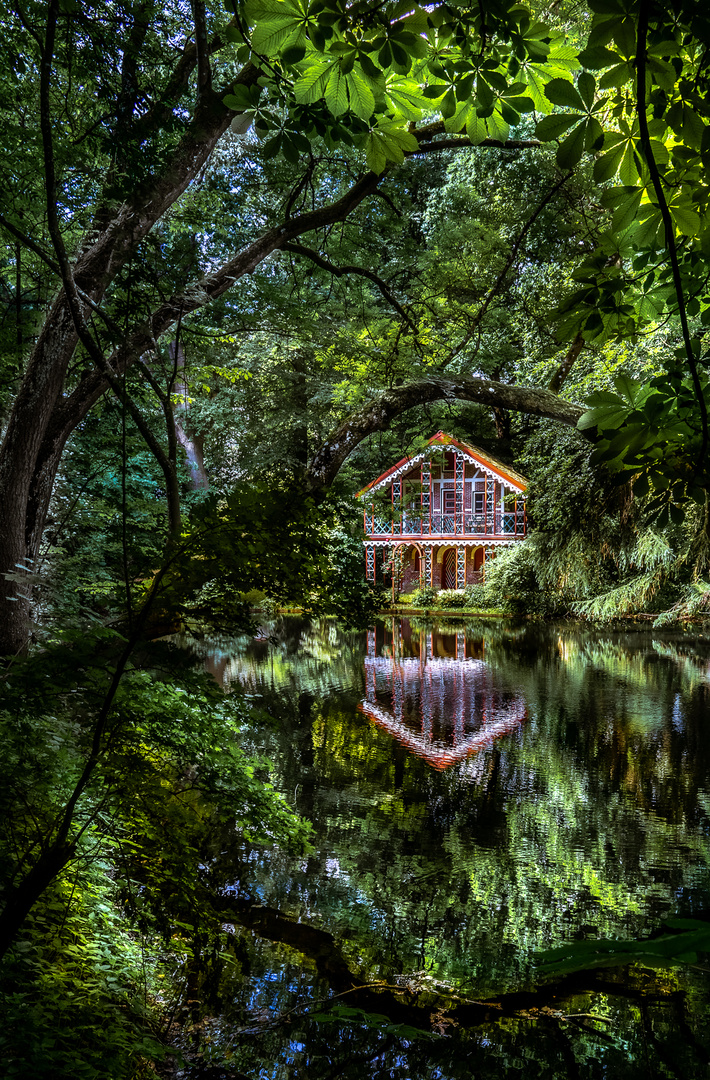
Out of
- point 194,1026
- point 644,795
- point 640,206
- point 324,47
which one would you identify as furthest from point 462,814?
point 324,47

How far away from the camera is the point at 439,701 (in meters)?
9.02

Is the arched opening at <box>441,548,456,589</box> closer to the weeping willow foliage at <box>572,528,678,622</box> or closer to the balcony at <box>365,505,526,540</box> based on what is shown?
the balcony at <box>365,505,526,540</box>

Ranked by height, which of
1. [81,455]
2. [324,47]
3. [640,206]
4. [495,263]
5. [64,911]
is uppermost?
[495,263]

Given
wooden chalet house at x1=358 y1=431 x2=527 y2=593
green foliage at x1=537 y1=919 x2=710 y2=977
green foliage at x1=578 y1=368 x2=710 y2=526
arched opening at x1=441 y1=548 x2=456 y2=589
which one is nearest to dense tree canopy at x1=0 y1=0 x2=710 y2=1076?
green foliage at x1=578 y1=368 x2=710 y2=526

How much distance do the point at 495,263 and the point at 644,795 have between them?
9.13m

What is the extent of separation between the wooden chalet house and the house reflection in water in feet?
29.2

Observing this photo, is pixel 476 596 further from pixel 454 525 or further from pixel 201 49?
pixel 201 49

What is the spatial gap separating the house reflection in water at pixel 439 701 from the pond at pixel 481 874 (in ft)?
0.16

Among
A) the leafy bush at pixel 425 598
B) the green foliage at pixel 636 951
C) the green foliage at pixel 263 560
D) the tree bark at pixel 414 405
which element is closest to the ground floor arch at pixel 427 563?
the leafy bush at pixel 425 598

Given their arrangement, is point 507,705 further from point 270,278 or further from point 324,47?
point 324,47

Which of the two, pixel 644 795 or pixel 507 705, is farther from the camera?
pixel 507 705

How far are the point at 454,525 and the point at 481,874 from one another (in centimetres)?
1923

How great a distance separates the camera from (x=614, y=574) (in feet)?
37.0

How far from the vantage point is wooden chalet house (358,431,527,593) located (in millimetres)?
21781
